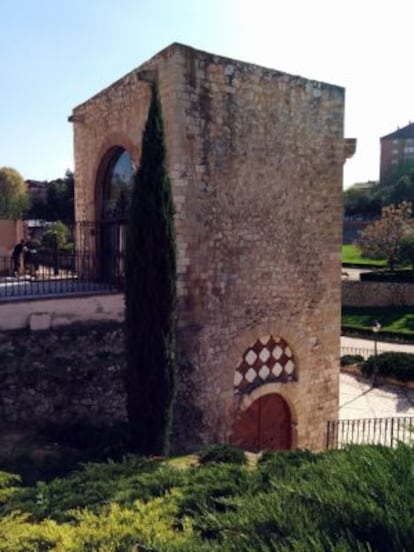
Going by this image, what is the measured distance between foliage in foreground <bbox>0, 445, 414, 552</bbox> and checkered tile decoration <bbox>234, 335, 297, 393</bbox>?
11.6 ft

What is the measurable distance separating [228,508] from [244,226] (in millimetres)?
5671

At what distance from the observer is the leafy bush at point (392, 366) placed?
1666 centimetres

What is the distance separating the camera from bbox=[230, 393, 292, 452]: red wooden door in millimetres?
9398

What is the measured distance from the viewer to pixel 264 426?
9766 mm

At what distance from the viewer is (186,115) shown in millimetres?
8141

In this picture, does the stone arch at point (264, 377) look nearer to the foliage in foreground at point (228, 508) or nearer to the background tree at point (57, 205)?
the foliage in foreground at point (228, 508)

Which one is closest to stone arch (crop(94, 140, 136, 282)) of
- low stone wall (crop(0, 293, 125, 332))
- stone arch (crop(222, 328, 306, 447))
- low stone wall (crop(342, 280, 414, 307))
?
low stone wall (crop(0, 293, 125, 332))

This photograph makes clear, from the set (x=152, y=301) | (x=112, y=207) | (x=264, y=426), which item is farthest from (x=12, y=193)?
(x=152, y=301)

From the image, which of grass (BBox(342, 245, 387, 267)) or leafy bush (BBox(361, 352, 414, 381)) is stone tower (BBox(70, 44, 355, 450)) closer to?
leafy bush (BBox(361, 352, 414, 381))

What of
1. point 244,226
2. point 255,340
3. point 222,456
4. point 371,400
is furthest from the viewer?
point 371,400

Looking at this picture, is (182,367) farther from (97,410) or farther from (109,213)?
(109,213)

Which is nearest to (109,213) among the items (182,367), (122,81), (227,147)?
(122,81)

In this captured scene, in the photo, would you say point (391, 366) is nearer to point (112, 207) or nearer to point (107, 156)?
point (112, 207)

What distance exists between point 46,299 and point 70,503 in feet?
12.7
